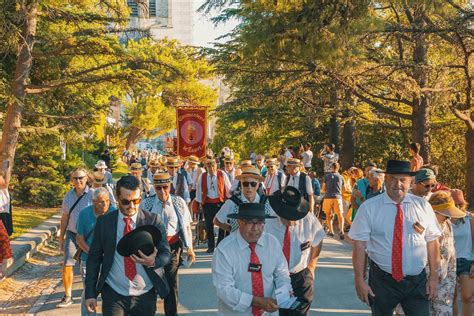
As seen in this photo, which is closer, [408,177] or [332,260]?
[408,177]

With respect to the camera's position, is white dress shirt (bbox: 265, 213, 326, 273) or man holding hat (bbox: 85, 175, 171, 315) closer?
man holding hat (bbox: 85, 175, 171, 315)

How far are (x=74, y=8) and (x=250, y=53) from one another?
7322 millimetres

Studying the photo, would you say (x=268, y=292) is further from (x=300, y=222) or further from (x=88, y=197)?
(x=88, y=197)

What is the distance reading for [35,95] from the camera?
62.9 ft

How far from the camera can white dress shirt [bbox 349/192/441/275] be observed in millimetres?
5316

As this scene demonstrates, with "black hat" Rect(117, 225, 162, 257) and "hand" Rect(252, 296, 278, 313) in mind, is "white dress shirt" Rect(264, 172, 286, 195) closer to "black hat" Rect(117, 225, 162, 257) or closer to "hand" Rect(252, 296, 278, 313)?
"black hat" Rect(117, 225, 162, 257)

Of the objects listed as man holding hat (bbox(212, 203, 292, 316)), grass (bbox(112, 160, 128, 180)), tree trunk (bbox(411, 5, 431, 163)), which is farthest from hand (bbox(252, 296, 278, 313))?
grass (bbox(112, 160, 128, 180))

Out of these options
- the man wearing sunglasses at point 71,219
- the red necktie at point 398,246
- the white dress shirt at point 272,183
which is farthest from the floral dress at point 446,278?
the white dress shirt at point 272,183

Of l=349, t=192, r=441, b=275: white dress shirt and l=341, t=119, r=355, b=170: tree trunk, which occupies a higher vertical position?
l=341, t=119, r=355, b=170: tree trunk

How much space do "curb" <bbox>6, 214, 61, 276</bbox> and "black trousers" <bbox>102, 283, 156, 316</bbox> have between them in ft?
22.0

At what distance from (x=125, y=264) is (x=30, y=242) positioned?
31.3 ft

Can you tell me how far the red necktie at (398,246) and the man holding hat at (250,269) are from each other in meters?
1.23

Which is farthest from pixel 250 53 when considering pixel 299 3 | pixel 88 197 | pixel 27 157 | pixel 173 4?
pixel 173 4

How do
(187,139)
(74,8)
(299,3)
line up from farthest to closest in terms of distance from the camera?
1. (187,139)
2. (74,8)
3. (299,3)
